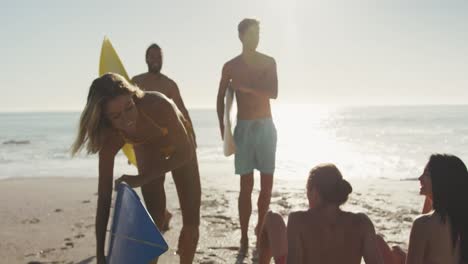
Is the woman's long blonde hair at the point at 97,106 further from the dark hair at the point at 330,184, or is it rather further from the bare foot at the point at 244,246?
the bare foot at the point at 244,246

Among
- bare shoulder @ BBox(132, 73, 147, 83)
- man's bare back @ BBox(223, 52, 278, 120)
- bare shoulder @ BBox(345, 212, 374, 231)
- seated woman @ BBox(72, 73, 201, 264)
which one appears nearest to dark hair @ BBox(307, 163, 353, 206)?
bare shoulder @ BBox(345, 212, 374, 231)

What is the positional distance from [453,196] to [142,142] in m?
1.80

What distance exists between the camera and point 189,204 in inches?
128

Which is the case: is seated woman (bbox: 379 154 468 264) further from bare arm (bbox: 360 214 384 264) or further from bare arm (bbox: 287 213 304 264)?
bare arm (bbox: 287 213 304 264)

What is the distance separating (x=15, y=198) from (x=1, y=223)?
6.52 ft

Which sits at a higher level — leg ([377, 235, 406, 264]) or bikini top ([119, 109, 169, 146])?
bikini top ([119, 109, 169, 146])

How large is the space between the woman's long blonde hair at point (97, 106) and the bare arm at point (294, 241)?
112 centimetres

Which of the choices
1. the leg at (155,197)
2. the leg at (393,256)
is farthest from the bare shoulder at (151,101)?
the leg at (393,256)

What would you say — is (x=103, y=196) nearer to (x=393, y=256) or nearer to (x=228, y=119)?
(x=393, y=256)

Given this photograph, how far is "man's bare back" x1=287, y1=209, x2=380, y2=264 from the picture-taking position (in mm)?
2230

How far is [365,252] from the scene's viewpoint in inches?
88.8

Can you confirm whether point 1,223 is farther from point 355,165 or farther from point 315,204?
point 355,165

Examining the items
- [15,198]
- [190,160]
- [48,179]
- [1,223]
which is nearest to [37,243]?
[1,223]

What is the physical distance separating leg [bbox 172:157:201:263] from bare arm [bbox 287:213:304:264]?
1096 mm
